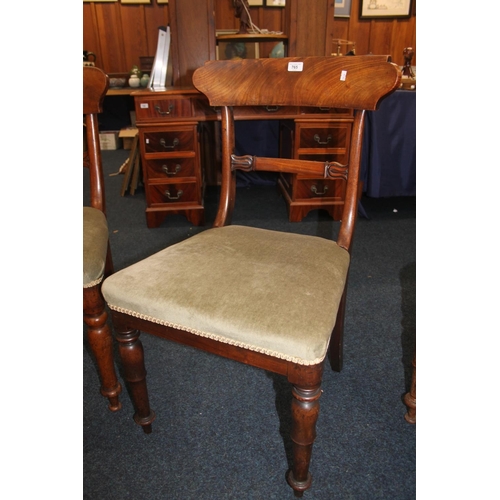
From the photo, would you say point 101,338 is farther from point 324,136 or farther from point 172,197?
point 324,136

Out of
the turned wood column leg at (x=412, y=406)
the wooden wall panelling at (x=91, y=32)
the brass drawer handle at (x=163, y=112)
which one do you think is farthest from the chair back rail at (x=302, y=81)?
the wooden wall panelling at (x=91, y=32)

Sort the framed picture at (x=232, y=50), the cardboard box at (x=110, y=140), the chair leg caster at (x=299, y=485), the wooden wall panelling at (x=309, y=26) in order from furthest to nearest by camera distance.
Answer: the cardboard box at (x=110, y=140) → the framed picture at (x=232, y=50) → the wooden wall panelling at (x=309, y=26) → the chair leg caster at (x=299, y=485)

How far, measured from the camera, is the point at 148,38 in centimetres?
488

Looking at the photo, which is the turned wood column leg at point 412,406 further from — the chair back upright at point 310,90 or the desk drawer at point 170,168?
the desk drawer at point 170,168

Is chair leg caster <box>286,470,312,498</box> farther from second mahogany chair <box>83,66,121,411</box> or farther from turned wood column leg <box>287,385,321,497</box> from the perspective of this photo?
second mahogany chair <box>83,66,121,411</box>

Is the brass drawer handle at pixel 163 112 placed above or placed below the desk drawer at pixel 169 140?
above

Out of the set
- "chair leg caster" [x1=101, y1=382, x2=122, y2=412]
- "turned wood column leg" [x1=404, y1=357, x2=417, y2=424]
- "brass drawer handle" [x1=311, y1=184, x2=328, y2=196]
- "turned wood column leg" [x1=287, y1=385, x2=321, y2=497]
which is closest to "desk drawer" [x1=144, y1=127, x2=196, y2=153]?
"brass drawer handle" [x1=311, y1=184, x2=328, y2=196]

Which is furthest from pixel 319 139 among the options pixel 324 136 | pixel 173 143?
pixel 173 143

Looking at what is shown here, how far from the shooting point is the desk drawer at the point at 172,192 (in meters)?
2.55

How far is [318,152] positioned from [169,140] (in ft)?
2.95

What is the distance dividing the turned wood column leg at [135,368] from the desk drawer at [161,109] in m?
1.75
